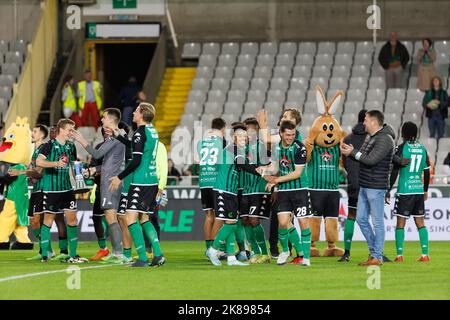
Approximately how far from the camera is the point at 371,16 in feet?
109

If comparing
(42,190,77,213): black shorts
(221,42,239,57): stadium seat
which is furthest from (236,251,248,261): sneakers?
(221,42,239,57): stadium seat

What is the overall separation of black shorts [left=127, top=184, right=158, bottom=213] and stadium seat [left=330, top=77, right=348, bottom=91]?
54.1ft

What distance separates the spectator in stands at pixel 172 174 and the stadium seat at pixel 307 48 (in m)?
8.08

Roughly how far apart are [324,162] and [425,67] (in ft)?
41.4

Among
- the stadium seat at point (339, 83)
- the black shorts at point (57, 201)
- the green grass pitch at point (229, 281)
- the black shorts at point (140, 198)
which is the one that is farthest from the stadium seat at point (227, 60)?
the black shorts at point (140, 198)

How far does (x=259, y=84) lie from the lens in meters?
31.8

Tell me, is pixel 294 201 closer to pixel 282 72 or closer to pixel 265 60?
pixel 282 72

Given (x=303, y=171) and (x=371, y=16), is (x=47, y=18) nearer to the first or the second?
(x=371, y=16)

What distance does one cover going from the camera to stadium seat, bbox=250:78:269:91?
31734mm

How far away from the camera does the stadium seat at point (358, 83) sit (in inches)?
1220

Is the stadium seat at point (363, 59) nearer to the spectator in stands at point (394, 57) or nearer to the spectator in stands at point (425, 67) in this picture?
the spectator in stands at point (394, 57)

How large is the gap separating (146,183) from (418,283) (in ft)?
12.1

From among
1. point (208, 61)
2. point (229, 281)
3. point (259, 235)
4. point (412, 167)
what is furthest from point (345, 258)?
point (208, 61)
